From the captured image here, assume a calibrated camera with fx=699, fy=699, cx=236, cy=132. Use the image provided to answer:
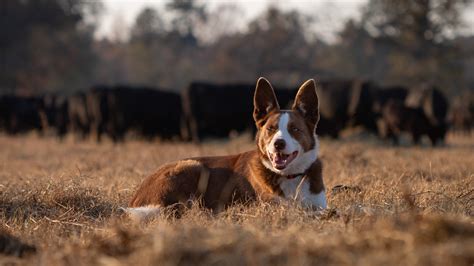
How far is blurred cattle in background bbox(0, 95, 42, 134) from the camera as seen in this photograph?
3172cm

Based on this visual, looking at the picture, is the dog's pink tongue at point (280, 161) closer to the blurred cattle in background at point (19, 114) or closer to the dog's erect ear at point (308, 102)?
A: the dog's erect ear at point (308, 102)

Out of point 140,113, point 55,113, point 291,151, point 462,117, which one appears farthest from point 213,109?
point 291,151

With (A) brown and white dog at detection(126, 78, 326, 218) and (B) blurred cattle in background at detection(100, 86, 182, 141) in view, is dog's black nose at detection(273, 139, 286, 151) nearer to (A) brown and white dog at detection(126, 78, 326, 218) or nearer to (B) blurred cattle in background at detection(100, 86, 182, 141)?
(A) brown and white dog at detection(126, 78, 326, 218)

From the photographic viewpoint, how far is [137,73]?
6338cm

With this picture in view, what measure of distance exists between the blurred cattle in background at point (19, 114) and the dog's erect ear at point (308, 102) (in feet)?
87.6

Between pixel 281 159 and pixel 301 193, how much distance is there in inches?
14.6

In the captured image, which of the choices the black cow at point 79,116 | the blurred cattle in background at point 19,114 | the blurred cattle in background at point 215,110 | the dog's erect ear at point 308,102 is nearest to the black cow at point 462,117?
the blurred cattle in background at point 215,110

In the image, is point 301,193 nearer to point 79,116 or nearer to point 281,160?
point 281,160

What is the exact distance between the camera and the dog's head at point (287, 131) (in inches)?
235

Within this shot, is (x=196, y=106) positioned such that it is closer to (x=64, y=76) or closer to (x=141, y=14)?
(x=64, y=76)

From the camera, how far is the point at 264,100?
6539 millimetres

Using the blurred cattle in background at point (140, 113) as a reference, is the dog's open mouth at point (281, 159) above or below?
above

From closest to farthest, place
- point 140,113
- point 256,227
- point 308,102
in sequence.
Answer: point 256,227
point 308,102
point 140,113

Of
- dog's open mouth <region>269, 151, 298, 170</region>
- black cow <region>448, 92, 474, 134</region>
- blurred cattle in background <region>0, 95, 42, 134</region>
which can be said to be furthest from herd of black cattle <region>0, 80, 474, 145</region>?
dog's open mouth <region>269, 151, 298, 170</region>
